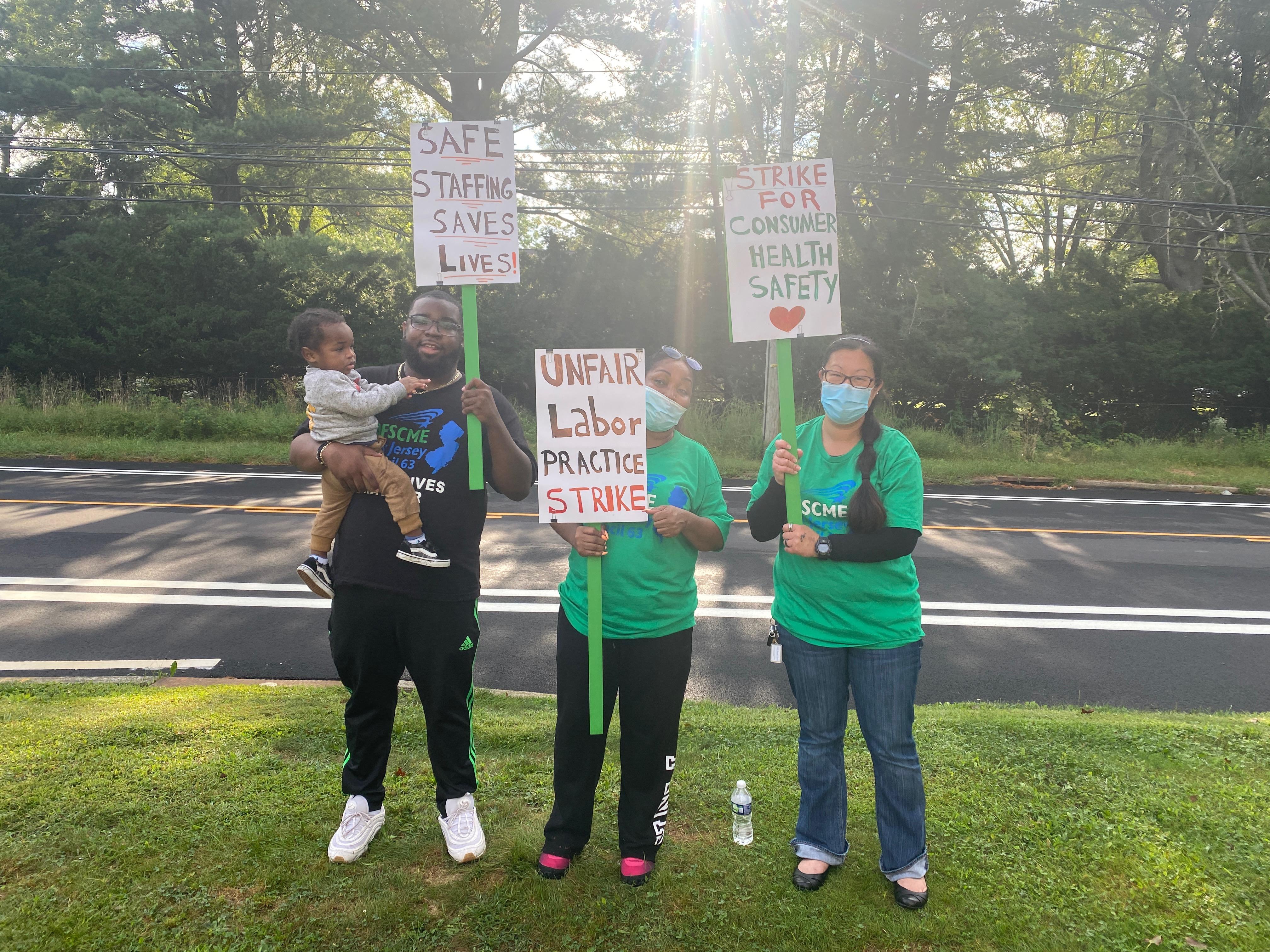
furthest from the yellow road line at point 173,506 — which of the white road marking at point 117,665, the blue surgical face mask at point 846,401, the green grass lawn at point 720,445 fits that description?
the blue surgical face mask at point 846,401

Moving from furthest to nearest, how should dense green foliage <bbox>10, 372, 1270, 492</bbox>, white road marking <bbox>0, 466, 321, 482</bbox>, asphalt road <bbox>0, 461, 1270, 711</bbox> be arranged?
dense green foliage <bbox>10, 372, 1270, 492</bbox> < white road marking <bbox>0, 466, 321, 482</bbox> < asphalt road <bbox>0, 461, 1270, 711</bbox>

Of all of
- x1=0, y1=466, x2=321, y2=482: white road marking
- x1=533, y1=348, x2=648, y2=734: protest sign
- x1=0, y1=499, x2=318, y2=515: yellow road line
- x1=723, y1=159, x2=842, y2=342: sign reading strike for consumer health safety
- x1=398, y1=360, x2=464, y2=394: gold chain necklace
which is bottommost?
x1=0, y1=499, x2=318, y2=515: yellow road line

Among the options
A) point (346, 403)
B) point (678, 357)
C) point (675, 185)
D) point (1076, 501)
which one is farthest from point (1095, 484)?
point (346, 403)

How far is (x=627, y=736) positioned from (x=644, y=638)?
419 millimetres

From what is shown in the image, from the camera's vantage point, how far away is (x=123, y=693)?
4.77 metres

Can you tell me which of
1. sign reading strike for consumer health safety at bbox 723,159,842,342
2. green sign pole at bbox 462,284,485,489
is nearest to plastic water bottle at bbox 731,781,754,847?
green sign pole at bbox 462,284,485,489

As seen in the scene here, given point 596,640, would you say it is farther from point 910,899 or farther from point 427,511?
point 910,899

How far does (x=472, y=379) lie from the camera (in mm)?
2910

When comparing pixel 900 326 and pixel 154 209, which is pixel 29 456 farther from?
pixel 900 326

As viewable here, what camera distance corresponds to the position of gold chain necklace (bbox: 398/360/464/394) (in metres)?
3.09

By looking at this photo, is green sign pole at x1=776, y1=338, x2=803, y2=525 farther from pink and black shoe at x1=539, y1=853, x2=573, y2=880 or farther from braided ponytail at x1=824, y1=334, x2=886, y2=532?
pink and black shoe at x1=539, y1=853, x2=573, y2=880

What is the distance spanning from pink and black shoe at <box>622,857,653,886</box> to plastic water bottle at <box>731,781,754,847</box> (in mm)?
424

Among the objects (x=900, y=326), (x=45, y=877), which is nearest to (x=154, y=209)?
(x=900, y=326)

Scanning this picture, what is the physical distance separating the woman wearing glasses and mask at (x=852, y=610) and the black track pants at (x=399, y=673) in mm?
1265
